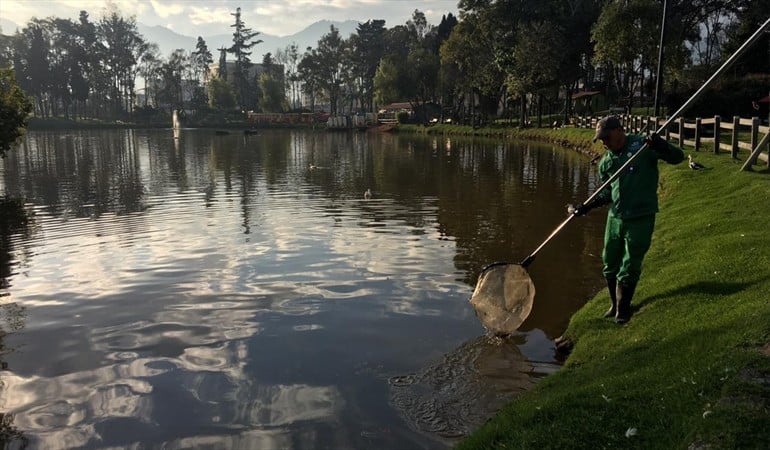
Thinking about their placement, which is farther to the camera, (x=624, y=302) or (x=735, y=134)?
(x=735, y=134)

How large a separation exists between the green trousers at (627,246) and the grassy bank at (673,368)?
532 millimetres

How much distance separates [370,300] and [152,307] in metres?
3.71

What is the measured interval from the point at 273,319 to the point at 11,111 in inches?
929

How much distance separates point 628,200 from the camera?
6.73 m

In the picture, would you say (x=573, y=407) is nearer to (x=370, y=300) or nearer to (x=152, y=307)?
(x=370, y=300)

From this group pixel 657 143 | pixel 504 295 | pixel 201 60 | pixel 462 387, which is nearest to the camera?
pixel 657 143

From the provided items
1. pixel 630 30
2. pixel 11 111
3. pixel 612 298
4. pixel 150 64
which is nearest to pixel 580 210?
pixel 612 298

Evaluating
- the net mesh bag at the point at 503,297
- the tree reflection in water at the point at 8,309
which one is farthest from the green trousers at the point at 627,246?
the tree reflection in water at the point at 8,309

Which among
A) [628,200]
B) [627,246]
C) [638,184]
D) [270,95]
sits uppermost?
[270,95]

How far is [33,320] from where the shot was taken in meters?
9.59

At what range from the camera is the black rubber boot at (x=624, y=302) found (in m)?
7.06

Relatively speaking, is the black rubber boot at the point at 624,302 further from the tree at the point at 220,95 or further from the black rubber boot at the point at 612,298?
the tree at the point at 220,95

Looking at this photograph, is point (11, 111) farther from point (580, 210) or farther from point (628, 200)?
point (628, 200)

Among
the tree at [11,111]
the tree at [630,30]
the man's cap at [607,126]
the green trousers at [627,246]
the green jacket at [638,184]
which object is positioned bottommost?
the green trousers at [627,246]
